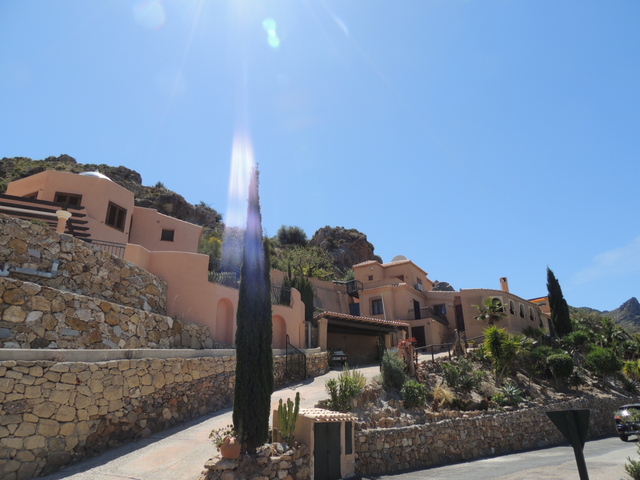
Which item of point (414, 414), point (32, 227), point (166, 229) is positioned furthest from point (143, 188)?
point (414, 414)

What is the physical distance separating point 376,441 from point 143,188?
152ft

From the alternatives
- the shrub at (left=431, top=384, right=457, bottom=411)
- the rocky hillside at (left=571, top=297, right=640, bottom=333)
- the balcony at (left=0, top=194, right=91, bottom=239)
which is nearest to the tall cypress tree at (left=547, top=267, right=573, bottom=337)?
the shrub at (left=431, top=384, right=457, bottom=411)

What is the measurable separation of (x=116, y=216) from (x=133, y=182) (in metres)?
32.6

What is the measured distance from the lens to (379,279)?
38.7 m

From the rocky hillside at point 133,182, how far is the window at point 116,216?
20.7 m

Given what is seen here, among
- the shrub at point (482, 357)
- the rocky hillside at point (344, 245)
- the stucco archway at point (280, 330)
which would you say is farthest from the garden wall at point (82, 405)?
the rocky hillside at point (344, 245)

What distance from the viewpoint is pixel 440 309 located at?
37.7m

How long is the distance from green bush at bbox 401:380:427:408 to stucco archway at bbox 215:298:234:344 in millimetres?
7997

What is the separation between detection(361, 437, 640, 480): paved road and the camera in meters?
11.3

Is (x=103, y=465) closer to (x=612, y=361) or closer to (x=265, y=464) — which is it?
(x=265, y=464)

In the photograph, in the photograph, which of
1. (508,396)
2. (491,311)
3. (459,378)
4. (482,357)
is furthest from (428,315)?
(459,378)

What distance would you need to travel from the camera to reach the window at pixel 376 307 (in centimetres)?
3522

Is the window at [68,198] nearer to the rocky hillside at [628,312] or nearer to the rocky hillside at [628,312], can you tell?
the rocky hillside at [628,312]

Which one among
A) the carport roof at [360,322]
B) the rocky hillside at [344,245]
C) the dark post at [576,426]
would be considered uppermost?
the rocky hillside at [344,245]
